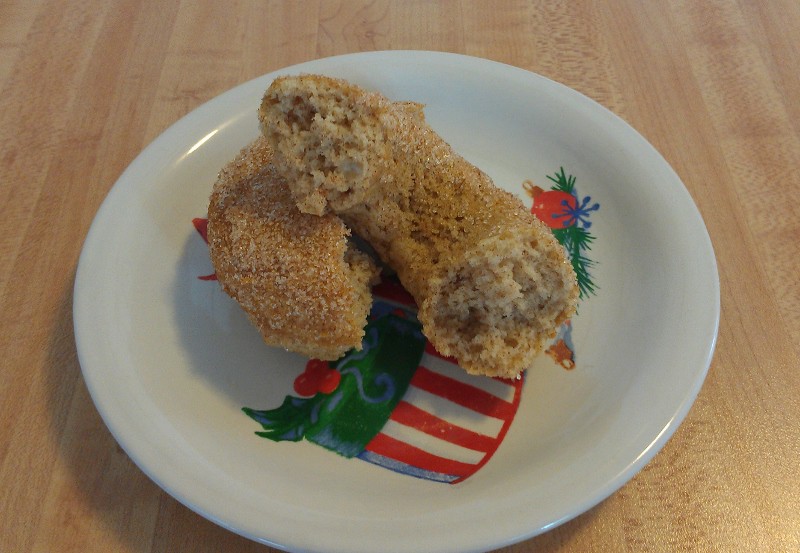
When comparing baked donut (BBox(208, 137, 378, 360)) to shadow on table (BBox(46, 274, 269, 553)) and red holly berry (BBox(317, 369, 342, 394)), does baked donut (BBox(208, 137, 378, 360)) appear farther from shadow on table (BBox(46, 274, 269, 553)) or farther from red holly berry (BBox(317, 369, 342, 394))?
shadow on table (BBox(46, 274, 269, 553))

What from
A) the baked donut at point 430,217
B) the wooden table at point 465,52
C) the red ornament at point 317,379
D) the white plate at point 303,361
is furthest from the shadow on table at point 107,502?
the baked donut at point 430,217

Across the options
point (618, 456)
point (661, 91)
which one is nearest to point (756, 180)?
point (661, 91)

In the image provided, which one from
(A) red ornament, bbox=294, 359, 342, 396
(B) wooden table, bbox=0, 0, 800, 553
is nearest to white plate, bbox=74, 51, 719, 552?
(A) red ornament, bbox=294, 359, 342, 396

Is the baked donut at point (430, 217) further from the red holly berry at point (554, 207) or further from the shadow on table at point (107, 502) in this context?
the shadow on table at point (107, 502)

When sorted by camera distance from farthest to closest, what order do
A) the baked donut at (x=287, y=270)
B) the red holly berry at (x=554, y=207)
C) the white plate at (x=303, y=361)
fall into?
the red holly berry at (x=554, y=207) < the baked donut at (x=287, y=270) < the white plate at (x=303, y=361)

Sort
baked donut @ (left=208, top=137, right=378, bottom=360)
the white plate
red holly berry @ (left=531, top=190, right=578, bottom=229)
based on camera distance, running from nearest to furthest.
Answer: the white plate, baked donut @ (left=208, top=137, right=378, bottom=360), red holly berry @ (left=531, top=190, right=578, bottom=229)

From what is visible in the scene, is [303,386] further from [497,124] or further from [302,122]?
[497,124]
